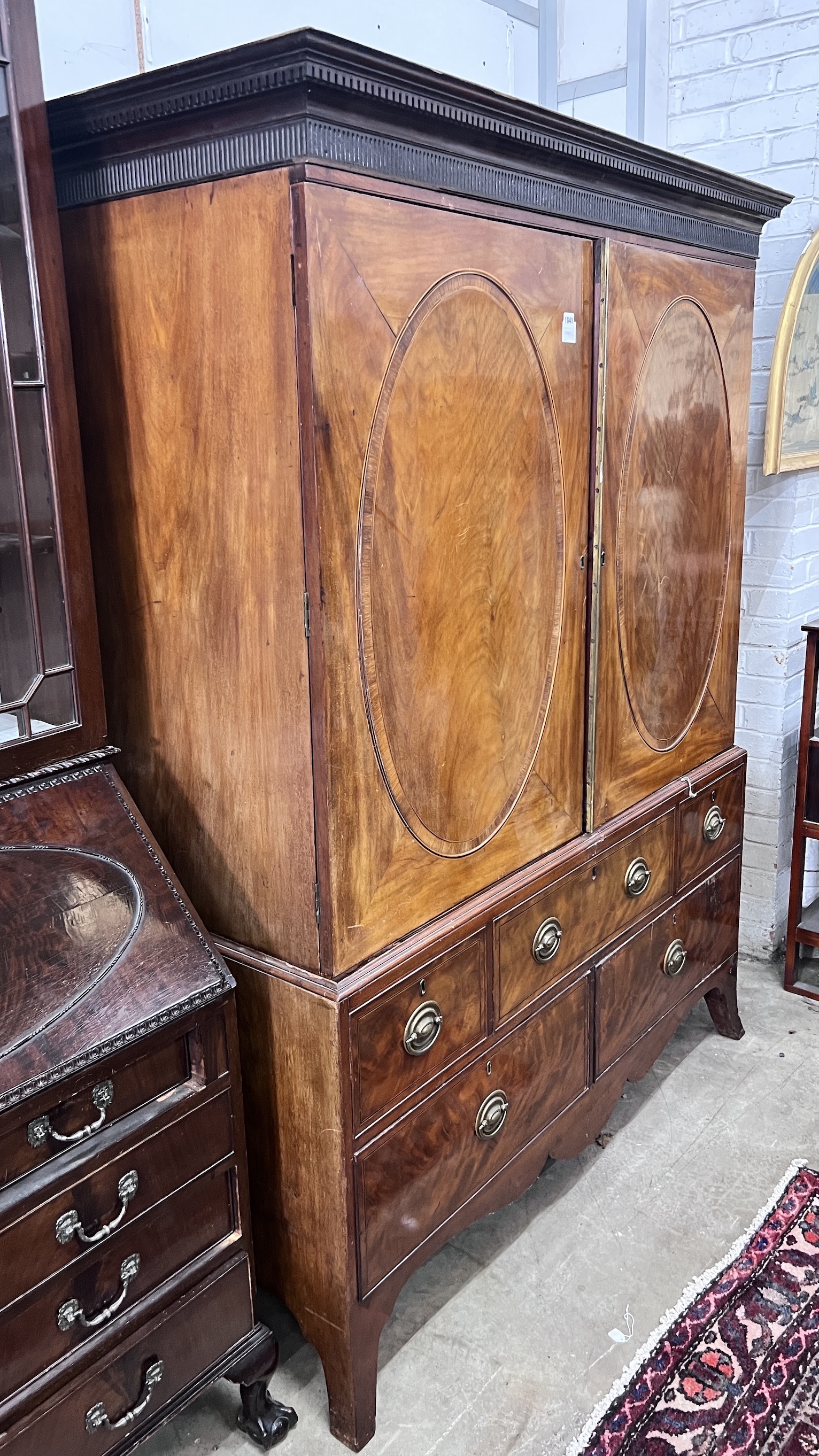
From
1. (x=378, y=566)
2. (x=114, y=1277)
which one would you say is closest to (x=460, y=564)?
(x=378, y=566)

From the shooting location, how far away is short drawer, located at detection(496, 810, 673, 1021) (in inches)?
71.5

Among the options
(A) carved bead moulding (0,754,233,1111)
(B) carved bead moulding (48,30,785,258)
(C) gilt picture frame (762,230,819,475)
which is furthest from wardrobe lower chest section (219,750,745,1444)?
(B) carved bead moulding (48,30,785,258)

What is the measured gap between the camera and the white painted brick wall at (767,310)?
2.46 meters

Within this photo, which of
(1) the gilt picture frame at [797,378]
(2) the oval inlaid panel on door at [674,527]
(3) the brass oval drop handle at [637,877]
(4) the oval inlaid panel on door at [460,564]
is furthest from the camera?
(1) the gilt picture frame at [797,378]

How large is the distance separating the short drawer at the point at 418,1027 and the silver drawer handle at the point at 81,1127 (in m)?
0.35

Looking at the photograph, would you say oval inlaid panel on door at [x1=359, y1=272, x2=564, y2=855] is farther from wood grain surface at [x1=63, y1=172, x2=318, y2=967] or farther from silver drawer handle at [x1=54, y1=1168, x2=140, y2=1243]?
silver drawer handle at [x1=54, y1=1168, x2=140, y2=1243]

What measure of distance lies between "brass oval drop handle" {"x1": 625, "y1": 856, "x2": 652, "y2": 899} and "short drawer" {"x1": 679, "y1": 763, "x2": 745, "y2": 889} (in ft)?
0.51

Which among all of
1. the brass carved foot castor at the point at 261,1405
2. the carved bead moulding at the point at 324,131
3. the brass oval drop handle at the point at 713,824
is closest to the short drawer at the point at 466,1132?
the brass carved foot castor at the point at 261,1405

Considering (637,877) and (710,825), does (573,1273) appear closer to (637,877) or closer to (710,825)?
(637,877)

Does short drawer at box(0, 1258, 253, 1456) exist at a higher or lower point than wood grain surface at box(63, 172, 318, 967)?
lower

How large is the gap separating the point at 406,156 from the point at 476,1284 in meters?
1.76

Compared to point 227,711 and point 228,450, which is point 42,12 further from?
point 227,711

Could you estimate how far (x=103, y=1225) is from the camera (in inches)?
50.8

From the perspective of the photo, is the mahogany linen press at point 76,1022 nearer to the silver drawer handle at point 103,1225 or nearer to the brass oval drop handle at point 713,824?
the silver drawer handle at point 103,1225
